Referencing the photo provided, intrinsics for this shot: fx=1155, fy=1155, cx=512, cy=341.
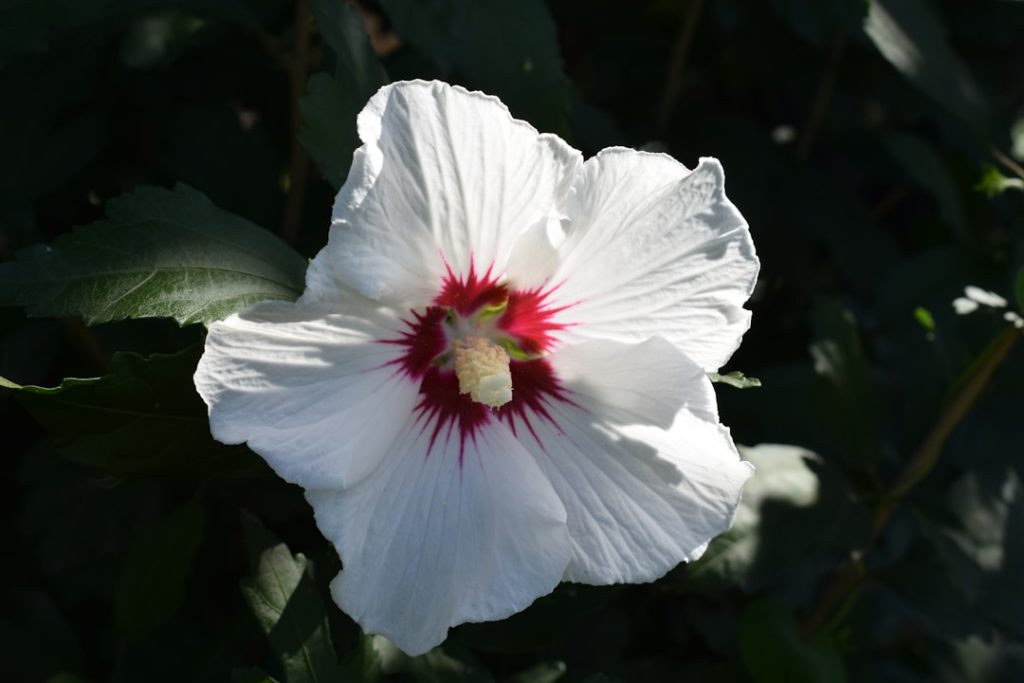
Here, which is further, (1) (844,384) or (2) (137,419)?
(1) (844,384)

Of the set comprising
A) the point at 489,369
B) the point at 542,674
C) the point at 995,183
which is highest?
the point at 995,183

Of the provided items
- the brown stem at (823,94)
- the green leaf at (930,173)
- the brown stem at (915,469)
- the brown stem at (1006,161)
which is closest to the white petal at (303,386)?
the brown stem at (915,469)

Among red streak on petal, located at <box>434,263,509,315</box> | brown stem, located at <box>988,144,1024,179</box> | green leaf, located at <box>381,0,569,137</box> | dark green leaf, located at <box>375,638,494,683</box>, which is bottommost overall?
dark green leaf, located at <box>375,638,494,683</box>

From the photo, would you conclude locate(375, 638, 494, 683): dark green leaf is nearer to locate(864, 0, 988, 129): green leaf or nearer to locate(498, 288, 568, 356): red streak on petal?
locate(498, 288, 568, 356): red streak on petal

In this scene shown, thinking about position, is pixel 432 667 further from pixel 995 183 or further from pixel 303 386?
pixel 995 183

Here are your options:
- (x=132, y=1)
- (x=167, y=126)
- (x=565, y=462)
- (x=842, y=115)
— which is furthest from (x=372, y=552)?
(x=842, y=115)

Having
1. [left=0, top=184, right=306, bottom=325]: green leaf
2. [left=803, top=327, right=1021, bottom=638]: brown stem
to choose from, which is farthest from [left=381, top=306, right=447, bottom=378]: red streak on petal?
[left=803, top=327, right=1021, bottom=638]: brown stem

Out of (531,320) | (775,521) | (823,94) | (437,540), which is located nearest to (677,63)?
(823,94)
